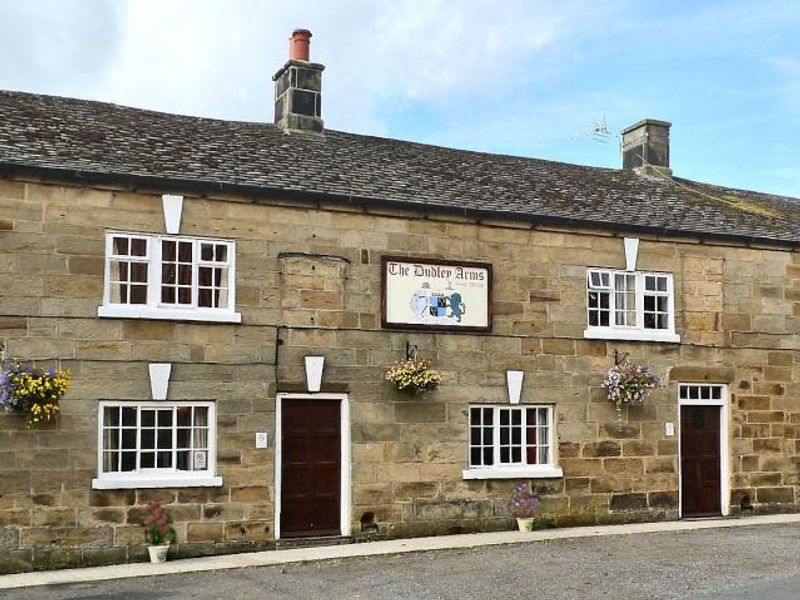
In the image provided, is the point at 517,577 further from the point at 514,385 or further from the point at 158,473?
the point at 158,473

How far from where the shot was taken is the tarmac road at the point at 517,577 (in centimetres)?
1054

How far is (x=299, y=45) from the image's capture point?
18062 millimetres

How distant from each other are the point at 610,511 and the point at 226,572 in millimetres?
6693

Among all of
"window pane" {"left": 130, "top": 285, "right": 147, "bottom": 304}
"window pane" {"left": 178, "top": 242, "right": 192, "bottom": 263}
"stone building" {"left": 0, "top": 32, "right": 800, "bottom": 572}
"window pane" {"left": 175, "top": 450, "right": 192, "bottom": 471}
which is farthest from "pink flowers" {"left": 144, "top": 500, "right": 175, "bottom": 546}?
"window pane" {"left": 178, "top": 242, "right": 192, "bottom": 263}

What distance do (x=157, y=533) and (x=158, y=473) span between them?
0.82 metres

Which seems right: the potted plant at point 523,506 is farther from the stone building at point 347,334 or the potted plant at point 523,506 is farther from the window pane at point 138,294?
the window pane at point 138,294

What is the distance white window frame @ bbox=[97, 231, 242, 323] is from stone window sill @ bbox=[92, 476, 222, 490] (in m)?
2.06

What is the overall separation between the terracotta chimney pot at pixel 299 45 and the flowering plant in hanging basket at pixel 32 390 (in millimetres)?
7569

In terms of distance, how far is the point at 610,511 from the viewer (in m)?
16.3

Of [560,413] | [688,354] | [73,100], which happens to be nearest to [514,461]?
[560,413]

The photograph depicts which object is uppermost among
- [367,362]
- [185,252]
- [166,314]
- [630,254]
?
[630,254]

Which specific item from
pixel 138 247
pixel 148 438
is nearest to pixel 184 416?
pixel 148 438

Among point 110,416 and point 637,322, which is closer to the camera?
point 110,416

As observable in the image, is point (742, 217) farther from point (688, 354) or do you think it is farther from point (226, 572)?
point (226, 572)
